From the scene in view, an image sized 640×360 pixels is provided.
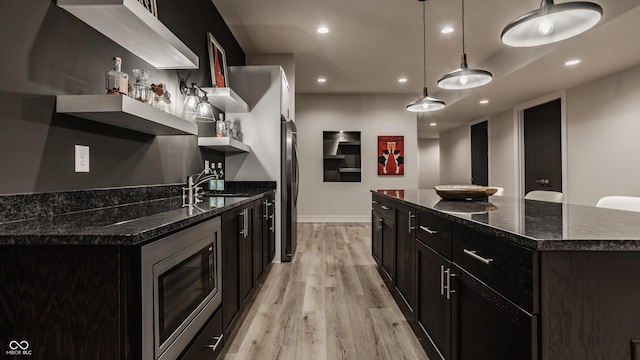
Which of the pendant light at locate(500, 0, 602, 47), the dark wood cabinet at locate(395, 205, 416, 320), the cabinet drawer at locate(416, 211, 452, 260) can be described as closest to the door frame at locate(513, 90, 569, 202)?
the pendant light at locate(500, 0, 602, 47)

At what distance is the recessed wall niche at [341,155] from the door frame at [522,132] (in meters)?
3.23

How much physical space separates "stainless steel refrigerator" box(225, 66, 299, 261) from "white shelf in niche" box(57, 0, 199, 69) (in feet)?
5.61

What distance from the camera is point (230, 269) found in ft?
6.21

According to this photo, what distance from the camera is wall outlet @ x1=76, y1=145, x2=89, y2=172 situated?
57.5 inches

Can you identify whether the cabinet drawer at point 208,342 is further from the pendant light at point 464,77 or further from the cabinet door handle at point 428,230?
the pendant light at point 464,77

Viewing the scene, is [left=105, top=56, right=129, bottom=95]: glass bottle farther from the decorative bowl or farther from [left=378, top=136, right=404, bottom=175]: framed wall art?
[left=378, top=136, right=404, bottom=175]: framed wall art

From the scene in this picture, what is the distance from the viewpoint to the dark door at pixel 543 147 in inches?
215

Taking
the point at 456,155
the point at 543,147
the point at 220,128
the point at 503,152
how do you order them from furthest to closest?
the point at 456,155 < the point at 503,152 < the point at 543,147 < the point at 220,128

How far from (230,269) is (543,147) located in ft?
20.3

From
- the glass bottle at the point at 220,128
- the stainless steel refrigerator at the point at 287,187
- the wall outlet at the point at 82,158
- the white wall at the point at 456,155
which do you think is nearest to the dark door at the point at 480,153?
the white wall at the point at 456,155

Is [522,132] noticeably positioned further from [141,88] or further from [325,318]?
[141,88]

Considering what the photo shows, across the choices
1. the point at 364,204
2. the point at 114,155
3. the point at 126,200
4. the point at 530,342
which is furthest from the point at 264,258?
the point at 364,204

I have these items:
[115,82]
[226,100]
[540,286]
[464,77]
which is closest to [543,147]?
[464,77]

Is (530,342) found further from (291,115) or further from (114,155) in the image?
(291,115)
